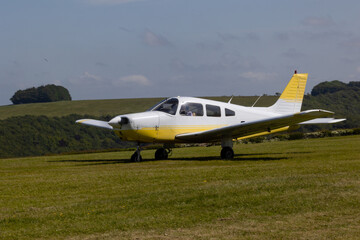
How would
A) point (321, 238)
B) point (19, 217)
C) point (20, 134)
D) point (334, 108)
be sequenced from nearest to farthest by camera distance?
point (321, 238), point (19, 217), point (20, 134), point (334, 108)

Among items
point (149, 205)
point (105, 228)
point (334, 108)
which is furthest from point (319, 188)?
point (334, 108)

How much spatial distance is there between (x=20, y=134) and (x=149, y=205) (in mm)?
76465

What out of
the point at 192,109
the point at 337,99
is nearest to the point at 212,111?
the point at 192,109

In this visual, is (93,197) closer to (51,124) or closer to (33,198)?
(33,198)

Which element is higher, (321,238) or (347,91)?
(347,91)

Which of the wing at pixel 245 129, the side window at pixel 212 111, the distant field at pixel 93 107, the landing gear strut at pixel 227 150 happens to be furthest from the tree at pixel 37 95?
the landing gear strut at pixel 227 150

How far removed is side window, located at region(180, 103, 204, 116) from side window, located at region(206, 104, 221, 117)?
292 millimetres

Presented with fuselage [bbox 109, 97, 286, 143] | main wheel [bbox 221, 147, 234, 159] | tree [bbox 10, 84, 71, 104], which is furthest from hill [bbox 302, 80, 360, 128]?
tree [bbox 10, 84, 71, 104]

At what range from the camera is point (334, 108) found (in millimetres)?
119750

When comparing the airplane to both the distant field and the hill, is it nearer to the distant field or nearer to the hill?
the hill

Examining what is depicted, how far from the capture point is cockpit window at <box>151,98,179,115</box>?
69.2ft

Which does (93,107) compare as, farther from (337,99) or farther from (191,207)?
(191,207)

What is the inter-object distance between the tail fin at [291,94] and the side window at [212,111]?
12.2 ft

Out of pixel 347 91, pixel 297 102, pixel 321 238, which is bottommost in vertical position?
pixel 321 238
